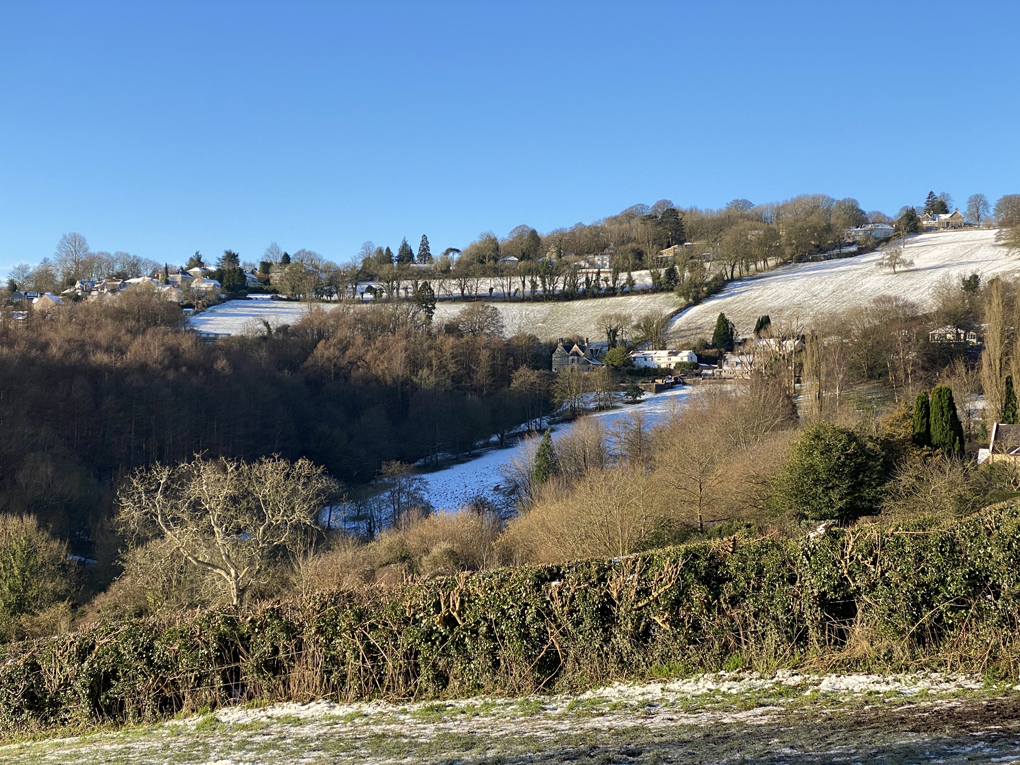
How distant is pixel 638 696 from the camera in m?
7.83

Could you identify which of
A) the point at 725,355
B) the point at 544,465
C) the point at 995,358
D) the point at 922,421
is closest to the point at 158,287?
the point at 725,355

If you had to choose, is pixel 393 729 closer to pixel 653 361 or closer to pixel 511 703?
pixel 511 703

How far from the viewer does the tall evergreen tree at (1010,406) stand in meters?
34.0

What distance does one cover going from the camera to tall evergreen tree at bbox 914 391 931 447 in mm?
30062

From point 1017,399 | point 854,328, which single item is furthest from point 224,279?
point 1017,399

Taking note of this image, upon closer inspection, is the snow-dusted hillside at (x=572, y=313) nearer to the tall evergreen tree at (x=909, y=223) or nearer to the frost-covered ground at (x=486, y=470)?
the frost-covered ground at (x=486, y=470)

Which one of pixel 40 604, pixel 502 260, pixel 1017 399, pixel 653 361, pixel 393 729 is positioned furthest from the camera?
pixel 502 260

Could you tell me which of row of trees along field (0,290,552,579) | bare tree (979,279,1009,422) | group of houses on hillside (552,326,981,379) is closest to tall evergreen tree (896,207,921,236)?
group of houses on hillside (552,326,981,379)

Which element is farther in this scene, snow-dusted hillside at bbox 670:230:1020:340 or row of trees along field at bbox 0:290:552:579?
snow-dusted hillside at bbox 670:230:1020:340

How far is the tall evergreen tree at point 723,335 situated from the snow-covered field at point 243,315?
4013cm

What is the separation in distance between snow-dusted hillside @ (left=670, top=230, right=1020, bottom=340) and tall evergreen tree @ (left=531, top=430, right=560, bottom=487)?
37.1 metres

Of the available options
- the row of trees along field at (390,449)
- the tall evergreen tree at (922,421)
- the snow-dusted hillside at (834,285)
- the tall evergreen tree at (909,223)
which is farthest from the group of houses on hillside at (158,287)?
the tall evergreen tree at (909,223)

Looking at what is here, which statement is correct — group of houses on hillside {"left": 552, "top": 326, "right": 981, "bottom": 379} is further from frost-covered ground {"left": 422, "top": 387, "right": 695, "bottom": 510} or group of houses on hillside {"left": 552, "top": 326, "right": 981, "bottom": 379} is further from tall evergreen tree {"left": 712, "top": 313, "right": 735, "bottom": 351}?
frost-covered ground {"left": 422, "top": 387, "right": 695, "bottom": 510}

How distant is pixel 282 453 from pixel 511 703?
44.9m
